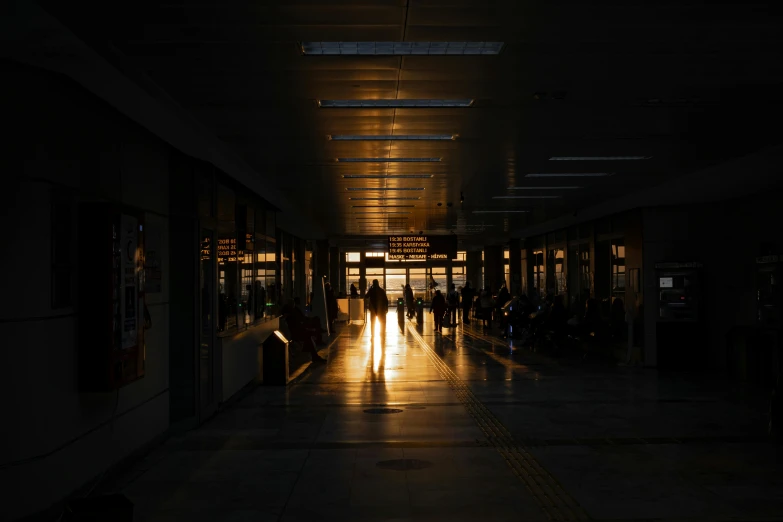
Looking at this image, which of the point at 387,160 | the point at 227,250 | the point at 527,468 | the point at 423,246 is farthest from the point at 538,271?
the point at 527,468

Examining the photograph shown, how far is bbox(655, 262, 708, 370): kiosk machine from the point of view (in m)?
→ 16.8

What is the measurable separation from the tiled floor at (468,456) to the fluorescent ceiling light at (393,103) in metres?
3.67

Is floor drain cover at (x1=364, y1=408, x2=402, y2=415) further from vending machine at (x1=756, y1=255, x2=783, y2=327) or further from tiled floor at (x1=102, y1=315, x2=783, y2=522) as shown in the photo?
vending machine at (x1=756, y1=255, x2=783, y2=327)

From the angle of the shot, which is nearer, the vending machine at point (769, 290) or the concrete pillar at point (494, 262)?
the vending machine at point (769, 290)

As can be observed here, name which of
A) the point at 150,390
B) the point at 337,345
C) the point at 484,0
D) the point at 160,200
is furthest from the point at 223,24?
the point at 337,345

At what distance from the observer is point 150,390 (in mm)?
8711

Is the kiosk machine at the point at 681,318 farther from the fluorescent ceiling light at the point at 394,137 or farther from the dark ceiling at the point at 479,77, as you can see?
the fluorescent ceiling light at the point at 394,137

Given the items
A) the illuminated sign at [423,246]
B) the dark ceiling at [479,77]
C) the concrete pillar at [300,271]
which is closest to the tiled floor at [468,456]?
the dark ceiling at [479,77]

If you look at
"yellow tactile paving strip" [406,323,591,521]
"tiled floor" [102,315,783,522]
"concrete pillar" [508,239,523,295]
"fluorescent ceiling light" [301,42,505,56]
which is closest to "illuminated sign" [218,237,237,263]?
"tiled floor" [102,315,783,522]

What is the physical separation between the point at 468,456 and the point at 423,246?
63.0ft

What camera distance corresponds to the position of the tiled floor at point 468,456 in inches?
254

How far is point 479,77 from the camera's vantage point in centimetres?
761

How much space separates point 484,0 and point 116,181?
156 inches

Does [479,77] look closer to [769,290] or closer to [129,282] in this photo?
[129,282]
